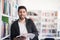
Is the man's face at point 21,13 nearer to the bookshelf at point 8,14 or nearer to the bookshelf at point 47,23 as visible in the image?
the bookshelf at point 8,14

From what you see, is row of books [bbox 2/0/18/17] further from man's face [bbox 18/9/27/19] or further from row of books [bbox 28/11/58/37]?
row of books [bbox 28/11/58/37]

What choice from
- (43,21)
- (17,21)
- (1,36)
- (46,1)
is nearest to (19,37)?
(17,21)

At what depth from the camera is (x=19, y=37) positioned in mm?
1704

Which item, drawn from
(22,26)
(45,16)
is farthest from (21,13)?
(45,16)

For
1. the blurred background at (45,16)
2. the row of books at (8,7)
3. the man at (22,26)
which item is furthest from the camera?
the blurred background at (45,16)

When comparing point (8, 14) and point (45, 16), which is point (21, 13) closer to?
point (8, 14)

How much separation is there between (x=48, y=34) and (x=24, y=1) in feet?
2.33

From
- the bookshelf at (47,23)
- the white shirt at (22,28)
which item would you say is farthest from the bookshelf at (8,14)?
the bookshelf at (47,23)

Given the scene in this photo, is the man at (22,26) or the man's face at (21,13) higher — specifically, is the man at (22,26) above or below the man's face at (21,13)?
below

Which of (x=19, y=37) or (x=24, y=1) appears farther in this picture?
(x=24, y=1)

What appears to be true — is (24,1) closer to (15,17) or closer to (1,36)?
(15,17)

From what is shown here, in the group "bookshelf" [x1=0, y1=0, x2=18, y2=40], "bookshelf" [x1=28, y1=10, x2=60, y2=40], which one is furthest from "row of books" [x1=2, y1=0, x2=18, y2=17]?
"bookshelf" [x1=28, y1=10, x2=60, y2=40]

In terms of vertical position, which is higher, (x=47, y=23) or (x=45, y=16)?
(x=45, y=16)

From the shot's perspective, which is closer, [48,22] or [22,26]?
[22,26]
